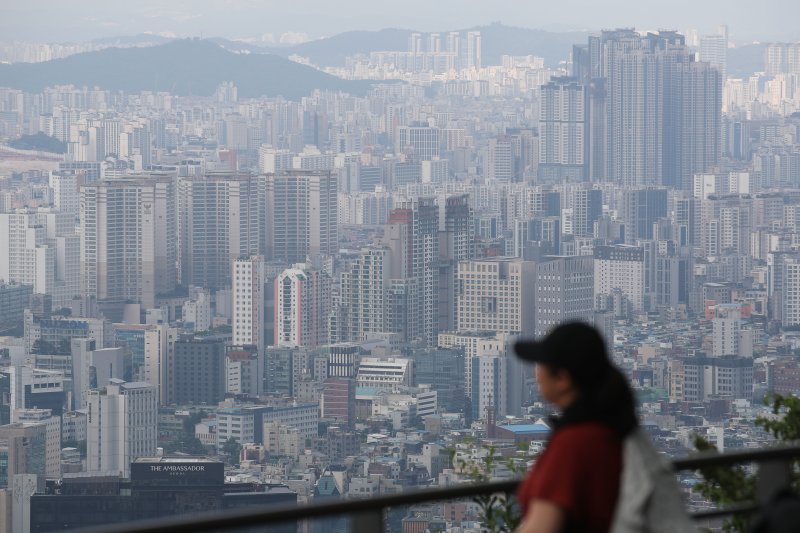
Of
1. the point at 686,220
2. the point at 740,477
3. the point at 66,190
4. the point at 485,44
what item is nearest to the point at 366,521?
the point at 740,477

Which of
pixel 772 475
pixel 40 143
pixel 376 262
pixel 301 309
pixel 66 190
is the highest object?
pixel 40 143

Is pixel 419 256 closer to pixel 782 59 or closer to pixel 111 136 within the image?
pixel 111 136

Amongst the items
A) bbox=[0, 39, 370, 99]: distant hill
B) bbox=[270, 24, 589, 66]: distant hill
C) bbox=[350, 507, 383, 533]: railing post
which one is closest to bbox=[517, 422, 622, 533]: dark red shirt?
bbox=[350, 507, 383, 533]: railing post

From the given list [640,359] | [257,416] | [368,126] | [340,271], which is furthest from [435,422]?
[368,126]

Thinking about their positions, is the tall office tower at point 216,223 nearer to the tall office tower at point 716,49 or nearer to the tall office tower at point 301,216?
the tall office tower at point 301,216

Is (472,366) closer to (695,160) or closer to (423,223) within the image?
(423,223)

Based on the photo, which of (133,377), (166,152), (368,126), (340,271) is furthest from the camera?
(368,126)

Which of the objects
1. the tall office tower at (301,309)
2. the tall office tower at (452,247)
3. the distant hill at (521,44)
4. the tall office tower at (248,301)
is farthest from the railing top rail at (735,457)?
the distant hill at (521,44)
